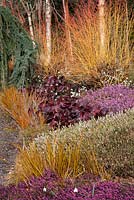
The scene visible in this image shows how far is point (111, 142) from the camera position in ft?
14.2

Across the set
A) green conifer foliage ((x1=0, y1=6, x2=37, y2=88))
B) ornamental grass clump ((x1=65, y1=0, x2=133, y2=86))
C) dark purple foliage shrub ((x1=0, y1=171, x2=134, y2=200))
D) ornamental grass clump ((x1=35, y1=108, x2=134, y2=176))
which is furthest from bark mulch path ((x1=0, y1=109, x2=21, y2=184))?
ornamental grass clump ((x1=65, y1=0, x2=133, y2=86))

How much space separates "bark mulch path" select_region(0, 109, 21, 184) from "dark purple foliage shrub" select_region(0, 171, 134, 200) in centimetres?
152

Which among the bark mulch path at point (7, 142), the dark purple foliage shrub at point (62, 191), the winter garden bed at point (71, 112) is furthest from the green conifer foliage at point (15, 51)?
the dark purple foliage shrub at point (62, 191)

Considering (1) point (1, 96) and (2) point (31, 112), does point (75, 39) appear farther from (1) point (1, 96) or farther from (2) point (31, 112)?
(2) point (31, 112)

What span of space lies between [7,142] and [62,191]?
3388 millimetres

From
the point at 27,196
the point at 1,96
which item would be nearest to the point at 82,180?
the point at 27,196

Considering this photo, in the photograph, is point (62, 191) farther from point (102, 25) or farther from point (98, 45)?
point (102, 25)

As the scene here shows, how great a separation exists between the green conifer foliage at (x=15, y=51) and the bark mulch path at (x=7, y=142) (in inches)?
38.2

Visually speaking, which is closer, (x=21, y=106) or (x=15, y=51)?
(x=21, y=106)

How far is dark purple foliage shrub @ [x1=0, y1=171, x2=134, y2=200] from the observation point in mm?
3012

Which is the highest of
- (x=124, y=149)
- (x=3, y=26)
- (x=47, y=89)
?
(x=3, y=26)

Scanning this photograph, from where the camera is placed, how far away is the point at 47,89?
8945mm

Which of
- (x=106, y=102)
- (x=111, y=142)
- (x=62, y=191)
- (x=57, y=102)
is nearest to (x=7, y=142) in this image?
(x=57, y=102)

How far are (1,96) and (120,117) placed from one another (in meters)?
4.12
